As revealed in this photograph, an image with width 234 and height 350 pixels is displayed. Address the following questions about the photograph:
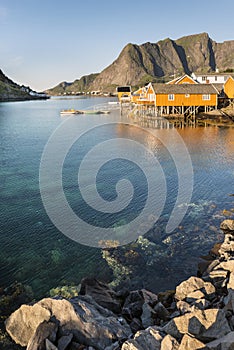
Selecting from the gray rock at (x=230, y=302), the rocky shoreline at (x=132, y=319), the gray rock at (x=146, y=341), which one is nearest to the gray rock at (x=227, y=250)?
the rocky shoreline at (x=132, y=319)

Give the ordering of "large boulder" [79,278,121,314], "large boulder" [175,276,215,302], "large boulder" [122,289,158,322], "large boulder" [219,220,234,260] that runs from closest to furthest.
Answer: "large boulder" [122,289,158,322] → "large boulder" [175,276,215,302] → "large boulder" [79,278,121,314] → "large boulder" [219,220,234,260]

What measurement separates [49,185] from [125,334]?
1396 centimetres

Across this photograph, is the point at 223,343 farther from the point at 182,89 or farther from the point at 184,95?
the point at 182,89

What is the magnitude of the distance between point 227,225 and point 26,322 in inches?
374

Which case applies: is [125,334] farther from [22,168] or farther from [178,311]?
[22,168]

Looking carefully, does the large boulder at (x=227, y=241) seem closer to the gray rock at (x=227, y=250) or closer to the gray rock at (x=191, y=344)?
the gray rock at (x=227, y=250)

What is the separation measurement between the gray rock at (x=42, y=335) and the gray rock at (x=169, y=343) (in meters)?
2.29

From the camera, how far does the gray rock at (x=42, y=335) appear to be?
617 cm

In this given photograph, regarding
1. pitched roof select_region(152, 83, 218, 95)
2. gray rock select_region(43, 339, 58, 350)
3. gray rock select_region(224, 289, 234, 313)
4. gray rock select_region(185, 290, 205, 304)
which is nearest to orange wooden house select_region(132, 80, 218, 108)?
pitched roof select_region(152, 83, 218, 95)

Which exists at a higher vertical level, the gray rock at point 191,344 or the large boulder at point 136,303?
the gray rock at point 191,344

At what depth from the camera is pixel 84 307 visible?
7266mm

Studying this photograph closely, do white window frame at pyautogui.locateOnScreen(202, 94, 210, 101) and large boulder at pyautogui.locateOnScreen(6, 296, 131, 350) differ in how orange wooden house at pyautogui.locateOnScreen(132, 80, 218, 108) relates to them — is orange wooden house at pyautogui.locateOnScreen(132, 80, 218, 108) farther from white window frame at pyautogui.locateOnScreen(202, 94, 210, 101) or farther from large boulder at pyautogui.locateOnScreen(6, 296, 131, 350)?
large boulder at pyautogui.locateOnScreen(6, 296, 131, 350)

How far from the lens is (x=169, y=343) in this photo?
18.8 feet

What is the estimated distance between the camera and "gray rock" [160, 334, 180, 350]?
5.67 meters
